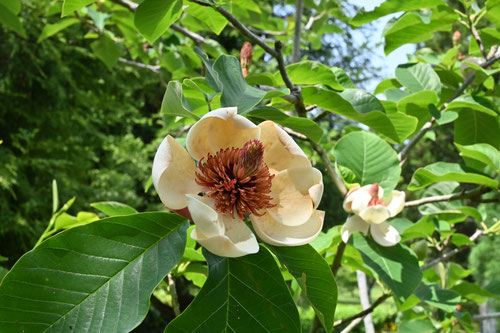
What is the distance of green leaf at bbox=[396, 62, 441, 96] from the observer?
1.41m

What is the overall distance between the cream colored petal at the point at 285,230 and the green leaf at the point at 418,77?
847 mm

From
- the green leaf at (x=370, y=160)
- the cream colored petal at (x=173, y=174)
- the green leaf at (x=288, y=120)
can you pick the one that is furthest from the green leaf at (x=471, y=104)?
the cream colored petal at (x=173, y=174)

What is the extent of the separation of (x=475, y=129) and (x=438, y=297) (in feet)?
1.75

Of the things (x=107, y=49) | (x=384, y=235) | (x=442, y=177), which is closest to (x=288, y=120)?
(x=384, y=235)

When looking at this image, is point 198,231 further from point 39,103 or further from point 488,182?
point 39,103

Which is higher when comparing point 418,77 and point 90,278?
point 90,278

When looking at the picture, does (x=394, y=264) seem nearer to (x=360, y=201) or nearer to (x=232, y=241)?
(x=360, y=201)

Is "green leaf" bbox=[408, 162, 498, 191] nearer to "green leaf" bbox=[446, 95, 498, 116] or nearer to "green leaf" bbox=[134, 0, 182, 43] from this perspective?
"green leaf" bbox=[446, 95, 498, 116]

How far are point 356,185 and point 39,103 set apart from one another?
6262mm

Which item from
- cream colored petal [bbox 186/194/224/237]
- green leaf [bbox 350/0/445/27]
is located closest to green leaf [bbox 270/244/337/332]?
cream colored petal [bbox 186/194/224/237]

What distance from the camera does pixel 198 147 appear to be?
0.73m

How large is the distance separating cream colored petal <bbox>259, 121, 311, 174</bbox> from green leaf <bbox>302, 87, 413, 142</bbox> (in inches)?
9.3

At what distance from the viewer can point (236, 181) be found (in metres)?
0.72

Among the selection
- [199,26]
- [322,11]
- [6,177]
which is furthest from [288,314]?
[6,177]
